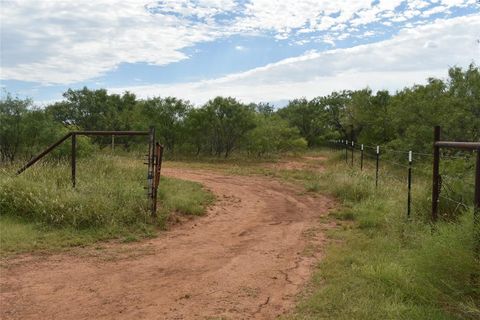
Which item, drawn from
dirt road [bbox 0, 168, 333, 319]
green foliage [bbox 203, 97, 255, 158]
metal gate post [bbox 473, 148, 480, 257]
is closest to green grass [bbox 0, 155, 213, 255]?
dirt road [bbox 0, 168, 333, 319]

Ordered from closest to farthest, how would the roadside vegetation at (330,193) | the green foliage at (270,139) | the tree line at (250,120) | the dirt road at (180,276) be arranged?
the roadside vegetation at (330,193) → the dirt road at (180,276) → the tree line at (250,120) → the green foliage at (270,139)

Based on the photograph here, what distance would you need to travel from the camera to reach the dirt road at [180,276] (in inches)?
184

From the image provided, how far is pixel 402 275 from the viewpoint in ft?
15.3

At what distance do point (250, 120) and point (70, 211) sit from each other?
57.1ft

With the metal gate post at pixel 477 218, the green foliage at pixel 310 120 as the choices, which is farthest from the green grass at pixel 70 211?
the green foliage at pixel 310 120

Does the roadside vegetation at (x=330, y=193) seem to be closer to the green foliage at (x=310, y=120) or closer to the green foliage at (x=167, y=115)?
the green foliage at (x=167, y=115)

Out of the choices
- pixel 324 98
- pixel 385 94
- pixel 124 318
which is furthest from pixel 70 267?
pixel 324 98

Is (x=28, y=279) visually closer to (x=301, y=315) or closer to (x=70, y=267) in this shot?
(x=70, y=267)

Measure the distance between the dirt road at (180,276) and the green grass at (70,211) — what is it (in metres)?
0.48

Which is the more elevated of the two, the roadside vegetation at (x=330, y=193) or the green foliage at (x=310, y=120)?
the green foliage at (x=310, y=120)

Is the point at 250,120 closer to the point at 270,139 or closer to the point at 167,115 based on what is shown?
the point at 270,139

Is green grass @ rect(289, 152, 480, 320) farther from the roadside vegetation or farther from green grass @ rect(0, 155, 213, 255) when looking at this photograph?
green grass @ rect(0, 155, 213, 255)

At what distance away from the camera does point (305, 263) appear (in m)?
6.26

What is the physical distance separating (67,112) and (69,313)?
2738cm
